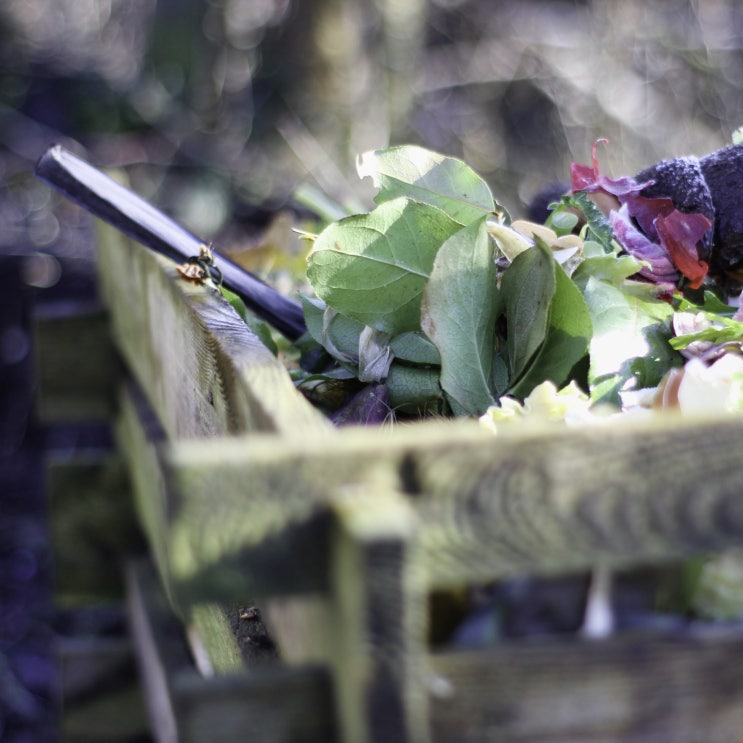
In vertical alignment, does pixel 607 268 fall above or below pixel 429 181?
below

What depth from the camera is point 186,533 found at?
0.56m

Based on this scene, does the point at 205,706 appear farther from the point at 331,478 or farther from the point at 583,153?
the point at 583,153

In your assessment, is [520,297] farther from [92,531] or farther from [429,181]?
[92,531]

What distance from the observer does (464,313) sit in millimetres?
938

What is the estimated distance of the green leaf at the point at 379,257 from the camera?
3.17ft

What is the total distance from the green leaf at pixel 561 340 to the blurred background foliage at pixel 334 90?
3078 millimetres

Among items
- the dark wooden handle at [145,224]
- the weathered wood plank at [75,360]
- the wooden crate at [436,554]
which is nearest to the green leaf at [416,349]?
the dark wooden handle at [145,224]

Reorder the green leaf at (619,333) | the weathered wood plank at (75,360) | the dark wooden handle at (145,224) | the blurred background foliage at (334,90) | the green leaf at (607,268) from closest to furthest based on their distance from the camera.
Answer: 1. the green leaf at (619,333)
2. the green leaf at (607,268)
3. the dark wooden handle at (145,224)
4. the weathered wood plank at (75,360)
5. the blurred background foliage at (334,90)

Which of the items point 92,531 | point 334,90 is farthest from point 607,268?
point 334,90

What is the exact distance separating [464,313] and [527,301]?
68 mm

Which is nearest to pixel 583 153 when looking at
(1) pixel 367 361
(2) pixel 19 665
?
(2) pixel 19 665

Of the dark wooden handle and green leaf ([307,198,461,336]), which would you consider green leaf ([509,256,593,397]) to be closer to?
green leaf ([307,198,461,336])

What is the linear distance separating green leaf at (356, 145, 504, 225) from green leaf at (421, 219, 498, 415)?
110 mm

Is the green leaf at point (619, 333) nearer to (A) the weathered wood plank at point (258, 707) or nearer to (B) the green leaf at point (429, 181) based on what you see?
(B) the green leaf at point (429, 181)
